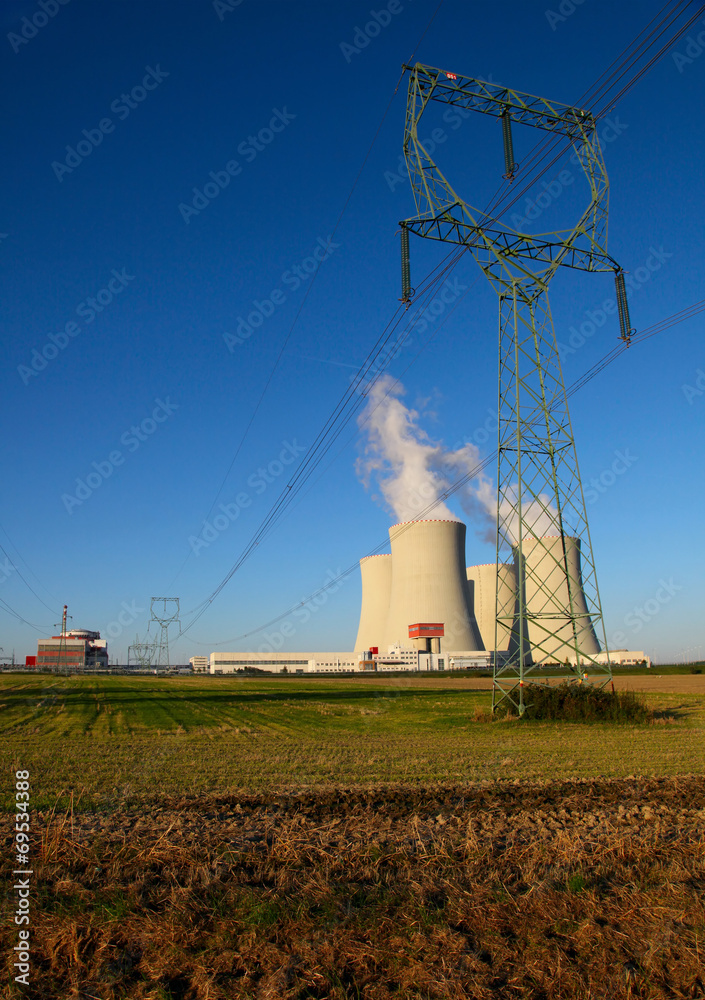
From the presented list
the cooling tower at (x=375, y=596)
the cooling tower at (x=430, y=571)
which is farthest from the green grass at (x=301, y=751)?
the cooling tower at (x=375, y=596)

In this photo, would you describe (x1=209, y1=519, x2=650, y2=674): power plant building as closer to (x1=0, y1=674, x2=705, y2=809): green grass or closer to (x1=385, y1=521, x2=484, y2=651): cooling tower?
(x1=385, y1=521, x2=484, y2=651): cooling tower

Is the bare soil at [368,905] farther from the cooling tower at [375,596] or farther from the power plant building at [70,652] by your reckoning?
the power plant building at [70,652]

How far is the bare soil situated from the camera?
3.28 meters

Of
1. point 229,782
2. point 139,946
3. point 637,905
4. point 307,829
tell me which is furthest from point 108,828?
point 637,905

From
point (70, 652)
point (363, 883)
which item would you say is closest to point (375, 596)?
point (363, 883)

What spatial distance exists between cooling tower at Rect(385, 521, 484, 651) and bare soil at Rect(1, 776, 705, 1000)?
1771 inches

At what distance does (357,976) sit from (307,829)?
7.99 ft

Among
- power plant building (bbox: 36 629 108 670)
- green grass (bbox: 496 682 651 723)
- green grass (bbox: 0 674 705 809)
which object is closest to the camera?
green grass (bbox: 0 674 705 809)

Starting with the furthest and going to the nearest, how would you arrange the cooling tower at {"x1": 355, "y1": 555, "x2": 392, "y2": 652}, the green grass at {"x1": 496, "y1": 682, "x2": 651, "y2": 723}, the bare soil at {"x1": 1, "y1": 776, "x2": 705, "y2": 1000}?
the cooling tower at {"x1": 355, "y1": 555, "x2": 392, "y2": 652} → the green grass at {"x1": 496, "y1": 682, "x2": 651, "y2": 723} → the bare soil at {"x1": 1, "y1": 776, "x2": 705, "y2": 1000}

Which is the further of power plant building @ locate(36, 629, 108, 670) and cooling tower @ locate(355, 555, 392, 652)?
power plant building @ locate(36, 629, 108, 670)

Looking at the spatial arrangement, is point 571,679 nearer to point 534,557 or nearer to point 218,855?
point 218,855

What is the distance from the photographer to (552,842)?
524 centimetres

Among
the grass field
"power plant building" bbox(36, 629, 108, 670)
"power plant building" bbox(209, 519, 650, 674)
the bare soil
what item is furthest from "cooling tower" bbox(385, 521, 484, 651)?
"power plant building" bbox(36, 629, 108, 670)

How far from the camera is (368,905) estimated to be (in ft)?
13.5
